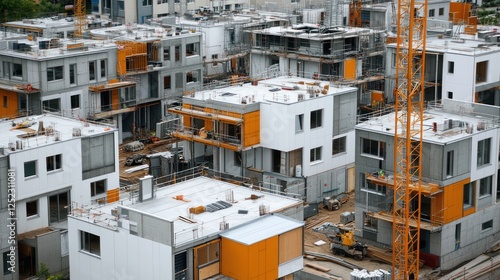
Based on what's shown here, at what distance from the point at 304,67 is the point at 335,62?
9.48ft

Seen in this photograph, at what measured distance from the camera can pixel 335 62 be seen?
87188 millimetres

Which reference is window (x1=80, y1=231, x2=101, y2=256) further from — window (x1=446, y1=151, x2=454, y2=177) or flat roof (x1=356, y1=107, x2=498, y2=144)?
window (x1=446, y1=151, x2=454, y2=177)

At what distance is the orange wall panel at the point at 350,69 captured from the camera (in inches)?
3469

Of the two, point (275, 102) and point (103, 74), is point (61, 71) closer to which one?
point (103, 74)

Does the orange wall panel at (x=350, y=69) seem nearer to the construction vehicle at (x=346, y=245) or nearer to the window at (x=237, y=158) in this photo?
the window at (x=237, y=158)

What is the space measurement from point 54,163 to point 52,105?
2101 centimetres

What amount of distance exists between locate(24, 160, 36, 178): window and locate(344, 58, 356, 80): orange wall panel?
36849 millimetres

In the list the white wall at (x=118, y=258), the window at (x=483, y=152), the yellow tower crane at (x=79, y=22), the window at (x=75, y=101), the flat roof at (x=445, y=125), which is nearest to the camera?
the white wall at (x=118, y=258)

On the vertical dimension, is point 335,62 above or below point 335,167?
above

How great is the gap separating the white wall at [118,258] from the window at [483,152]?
22.5 metres

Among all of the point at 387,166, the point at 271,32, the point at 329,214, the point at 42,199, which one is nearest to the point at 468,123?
the point at 387,166

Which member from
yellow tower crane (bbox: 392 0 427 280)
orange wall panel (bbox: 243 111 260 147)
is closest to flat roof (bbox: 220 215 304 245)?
yellow tower crane (bbox: 392 0 427 280)

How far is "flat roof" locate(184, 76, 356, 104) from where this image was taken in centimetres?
6962

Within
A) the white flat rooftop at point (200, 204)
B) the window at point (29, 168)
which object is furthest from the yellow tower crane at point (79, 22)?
the white flat rooftop at point (200, 204)
